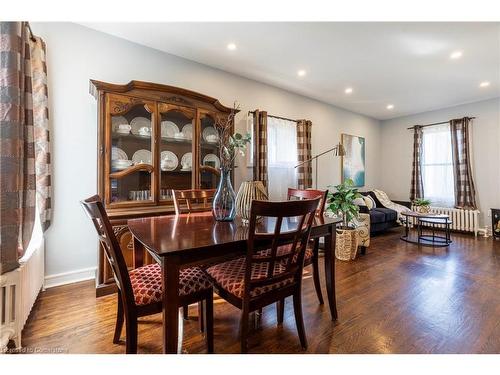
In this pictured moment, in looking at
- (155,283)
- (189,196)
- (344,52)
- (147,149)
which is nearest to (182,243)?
(155,283)

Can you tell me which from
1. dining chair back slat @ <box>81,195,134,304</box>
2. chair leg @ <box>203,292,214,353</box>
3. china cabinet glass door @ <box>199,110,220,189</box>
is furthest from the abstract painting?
dining chair back slat @ <box>81,195,134,304</box>

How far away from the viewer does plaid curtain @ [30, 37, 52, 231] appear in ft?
6.52

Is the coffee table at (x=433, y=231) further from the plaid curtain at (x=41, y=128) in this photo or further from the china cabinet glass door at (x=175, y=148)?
the plaid curtain at (x=41, y=128)

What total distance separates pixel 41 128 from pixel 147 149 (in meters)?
0.84

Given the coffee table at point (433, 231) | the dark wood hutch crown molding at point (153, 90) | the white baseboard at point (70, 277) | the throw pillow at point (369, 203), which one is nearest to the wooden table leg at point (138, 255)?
the white baseboard at point (70, 277)

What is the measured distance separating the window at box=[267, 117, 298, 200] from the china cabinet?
1101 mm

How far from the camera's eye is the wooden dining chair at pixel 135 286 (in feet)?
3.50

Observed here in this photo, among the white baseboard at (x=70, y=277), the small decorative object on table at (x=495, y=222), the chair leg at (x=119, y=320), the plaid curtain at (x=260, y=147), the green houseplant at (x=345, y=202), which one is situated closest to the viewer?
the chair leg at (x=119, y=320)

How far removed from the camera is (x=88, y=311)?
1.79m

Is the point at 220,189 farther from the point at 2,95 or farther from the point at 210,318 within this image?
the point at 2,95

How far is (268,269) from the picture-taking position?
127 centimetres

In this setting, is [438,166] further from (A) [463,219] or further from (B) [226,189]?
(B) [226,189]

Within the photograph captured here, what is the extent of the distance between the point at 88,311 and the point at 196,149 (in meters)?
1.69

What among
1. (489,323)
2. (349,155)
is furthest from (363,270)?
(349,155)
